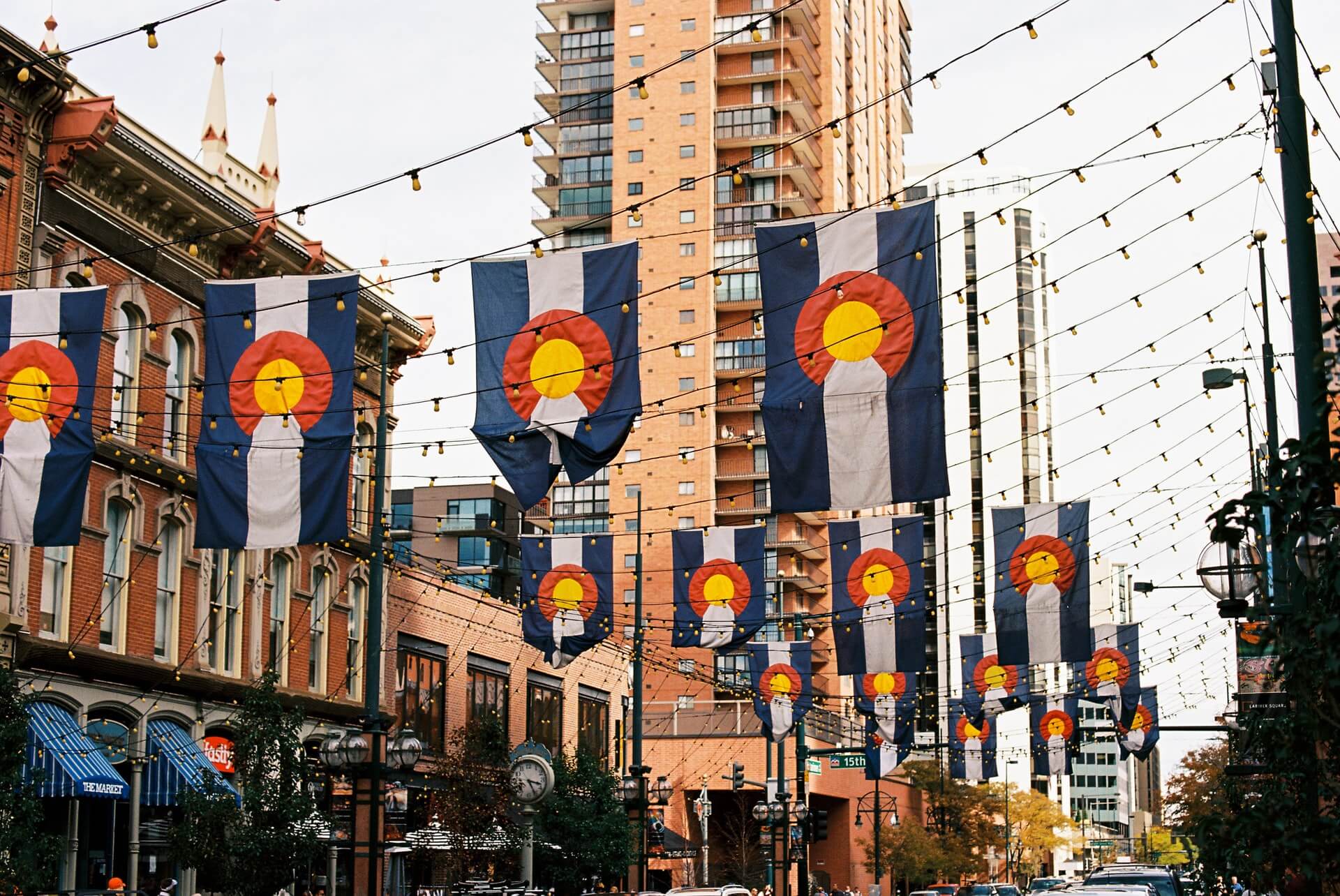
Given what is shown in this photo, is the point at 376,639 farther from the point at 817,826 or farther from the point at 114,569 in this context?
the point at 817,826

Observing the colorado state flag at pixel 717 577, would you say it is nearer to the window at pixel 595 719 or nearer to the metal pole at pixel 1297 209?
the metal pole at pixel 1297 209

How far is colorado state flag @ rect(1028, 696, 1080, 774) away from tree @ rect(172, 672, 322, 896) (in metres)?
30.0

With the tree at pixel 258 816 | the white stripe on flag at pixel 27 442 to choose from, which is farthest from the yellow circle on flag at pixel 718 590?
the white stripe on flag at pixel 27 442

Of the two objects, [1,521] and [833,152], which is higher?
[833,152]

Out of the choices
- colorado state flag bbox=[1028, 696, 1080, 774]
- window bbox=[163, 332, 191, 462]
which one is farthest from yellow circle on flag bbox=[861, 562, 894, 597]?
colorado state flag bbox=[1028, 696, 1080, 774]

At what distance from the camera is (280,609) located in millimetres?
43125

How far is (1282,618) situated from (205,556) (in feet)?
102

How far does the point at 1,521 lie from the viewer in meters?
25.0

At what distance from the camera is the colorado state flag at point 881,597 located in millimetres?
36438

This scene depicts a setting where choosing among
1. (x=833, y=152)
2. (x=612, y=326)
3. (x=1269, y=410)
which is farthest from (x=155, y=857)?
(x=833, y=152)

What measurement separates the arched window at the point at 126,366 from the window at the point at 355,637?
12.1m

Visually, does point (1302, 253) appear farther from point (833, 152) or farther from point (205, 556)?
point (833, 152)

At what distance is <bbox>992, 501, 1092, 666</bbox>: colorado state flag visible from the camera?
3538 cm

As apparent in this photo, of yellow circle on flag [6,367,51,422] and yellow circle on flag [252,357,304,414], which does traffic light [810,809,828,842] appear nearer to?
yellow circle on flag [252,357,304,414]
